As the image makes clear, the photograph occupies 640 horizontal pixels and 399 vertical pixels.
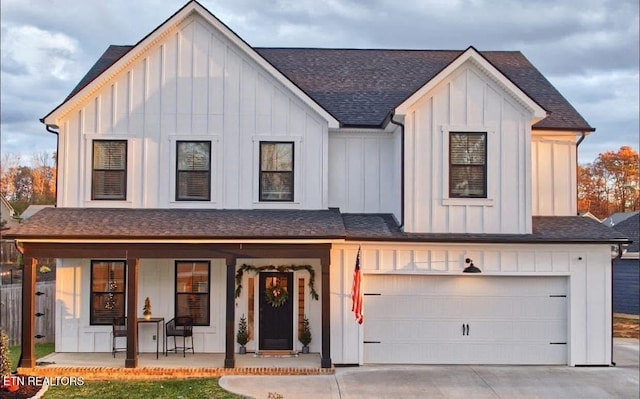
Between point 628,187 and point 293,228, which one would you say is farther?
point 628,187

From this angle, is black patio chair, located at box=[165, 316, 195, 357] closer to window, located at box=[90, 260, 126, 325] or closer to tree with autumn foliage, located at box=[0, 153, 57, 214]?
window, located at box=[90, 260, 126, 325]

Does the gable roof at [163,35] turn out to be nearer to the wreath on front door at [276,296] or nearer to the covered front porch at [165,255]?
the covered front porch at [165,255]

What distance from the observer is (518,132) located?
563 inches

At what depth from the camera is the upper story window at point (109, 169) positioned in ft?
47.9

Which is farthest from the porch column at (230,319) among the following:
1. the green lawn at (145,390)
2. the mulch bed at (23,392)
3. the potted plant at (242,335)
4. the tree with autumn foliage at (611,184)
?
the tree with autumn foliage at (611,184)

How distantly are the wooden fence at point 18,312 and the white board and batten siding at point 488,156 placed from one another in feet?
34.0

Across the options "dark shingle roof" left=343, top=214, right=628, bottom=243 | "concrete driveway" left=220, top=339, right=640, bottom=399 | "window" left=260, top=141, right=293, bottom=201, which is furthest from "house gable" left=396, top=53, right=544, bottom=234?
"concrete driveway" left=220, top=339, right=640, bottom=399

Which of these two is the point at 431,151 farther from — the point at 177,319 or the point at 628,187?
the point at 628,187

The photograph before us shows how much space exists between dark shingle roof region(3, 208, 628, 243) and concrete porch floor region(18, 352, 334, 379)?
109 inches

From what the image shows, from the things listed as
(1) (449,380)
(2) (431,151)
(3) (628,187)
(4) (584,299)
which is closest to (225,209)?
(2) (431,151)

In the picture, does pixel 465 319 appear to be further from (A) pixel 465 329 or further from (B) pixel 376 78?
(B) pixel 376 78

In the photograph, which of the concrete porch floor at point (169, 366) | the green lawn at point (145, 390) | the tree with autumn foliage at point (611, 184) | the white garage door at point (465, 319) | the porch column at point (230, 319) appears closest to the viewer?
the green lawn at point (145, 390)

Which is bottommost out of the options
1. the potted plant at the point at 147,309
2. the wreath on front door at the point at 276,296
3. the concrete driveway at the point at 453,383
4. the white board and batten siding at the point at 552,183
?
the concrete driveway at the point at 453,383

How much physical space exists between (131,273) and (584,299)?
1019 centimetres
